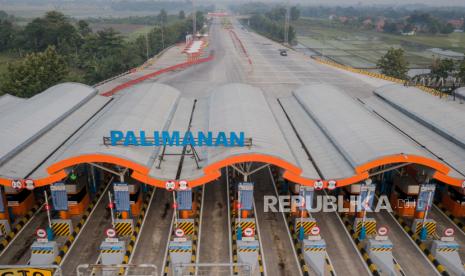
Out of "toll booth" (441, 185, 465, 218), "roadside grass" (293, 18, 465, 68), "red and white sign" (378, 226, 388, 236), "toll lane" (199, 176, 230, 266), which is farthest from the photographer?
"roadside grass" (293, 18, 465, 68)

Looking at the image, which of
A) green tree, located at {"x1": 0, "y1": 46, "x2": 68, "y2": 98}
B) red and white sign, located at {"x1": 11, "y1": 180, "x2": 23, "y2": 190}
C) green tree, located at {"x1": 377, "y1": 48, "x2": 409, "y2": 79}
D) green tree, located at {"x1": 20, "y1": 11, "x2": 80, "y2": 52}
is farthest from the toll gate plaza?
green tree, located at {"x1": 20, "y1": 11, "x2": 80, "y2": 52}

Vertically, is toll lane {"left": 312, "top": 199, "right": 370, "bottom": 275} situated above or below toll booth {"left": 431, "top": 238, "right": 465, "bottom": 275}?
below

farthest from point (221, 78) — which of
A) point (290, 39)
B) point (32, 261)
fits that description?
point (290, 39)

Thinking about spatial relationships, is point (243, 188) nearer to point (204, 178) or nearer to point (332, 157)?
point (204, 178)

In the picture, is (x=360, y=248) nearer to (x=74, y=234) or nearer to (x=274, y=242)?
(x=274, y=242)

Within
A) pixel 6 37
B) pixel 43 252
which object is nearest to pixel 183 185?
pixel 43 252

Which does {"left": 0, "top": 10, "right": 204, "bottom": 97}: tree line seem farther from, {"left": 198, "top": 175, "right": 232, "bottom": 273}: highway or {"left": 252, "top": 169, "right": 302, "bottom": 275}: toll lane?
{"left": 252, "top": 169, "right": 302, "bottom": 275}: toll lane
